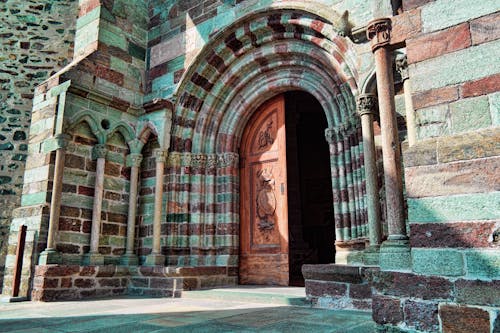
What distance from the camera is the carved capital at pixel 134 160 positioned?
6.46m

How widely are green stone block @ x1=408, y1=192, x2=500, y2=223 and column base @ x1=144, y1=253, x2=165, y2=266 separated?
14.0 feet

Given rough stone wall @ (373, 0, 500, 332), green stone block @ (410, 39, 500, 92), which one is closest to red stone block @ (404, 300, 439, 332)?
rough stone wall @ (373, 0, 500, 332)

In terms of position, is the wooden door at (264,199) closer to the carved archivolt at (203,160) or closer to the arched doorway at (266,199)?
the arched doorway at (266,199)

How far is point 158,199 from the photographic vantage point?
6113mm

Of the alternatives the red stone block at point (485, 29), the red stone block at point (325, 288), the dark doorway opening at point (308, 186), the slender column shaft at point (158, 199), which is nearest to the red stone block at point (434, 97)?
the red stone block at point (485, 29)

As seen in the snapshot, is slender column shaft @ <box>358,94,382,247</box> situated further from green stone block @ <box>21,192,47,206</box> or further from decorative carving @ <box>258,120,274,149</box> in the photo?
green stone block @ <box>21,192,47,206</box>

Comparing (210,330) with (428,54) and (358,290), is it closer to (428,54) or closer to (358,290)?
(358,290)

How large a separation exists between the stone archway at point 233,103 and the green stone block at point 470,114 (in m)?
2.53

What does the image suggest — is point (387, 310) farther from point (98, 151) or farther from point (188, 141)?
point (98, 151)

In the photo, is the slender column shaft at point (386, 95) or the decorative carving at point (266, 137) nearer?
the slender column shaft at point (386, 95)

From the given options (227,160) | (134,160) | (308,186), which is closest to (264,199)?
(227,160)

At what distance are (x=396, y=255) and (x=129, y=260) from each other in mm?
4535

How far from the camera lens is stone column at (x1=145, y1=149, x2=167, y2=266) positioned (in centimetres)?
589

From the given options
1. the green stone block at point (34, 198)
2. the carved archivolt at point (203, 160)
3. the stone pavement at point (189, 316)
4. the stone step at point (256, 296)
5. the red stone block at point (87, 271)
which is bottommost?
the stone pavement at point (189, 316)
